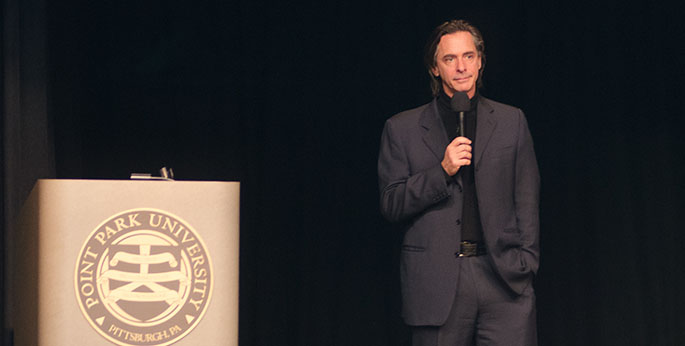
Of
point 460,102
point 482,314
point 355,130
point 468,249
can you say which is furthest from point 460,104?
point 355,130

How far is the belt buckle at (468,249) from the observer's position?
7.07ft

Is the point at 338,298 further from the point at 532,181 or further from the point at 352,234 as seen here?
the point at 532,181

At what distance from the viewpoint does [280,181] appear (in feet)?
10.7

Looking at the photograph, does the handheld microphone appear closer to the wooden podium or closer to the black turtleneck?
the black turtleneck

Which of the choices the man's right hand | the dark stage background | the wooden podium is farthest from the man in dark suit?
the dark stage background

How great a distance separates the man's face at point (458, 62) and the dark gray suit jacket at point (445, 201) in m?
0.08

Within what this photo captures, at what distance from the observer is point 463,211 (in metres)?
2.20

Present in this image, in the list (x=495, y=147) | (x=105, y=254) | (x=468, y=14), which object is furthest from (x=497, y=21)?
(x=105, y=254)

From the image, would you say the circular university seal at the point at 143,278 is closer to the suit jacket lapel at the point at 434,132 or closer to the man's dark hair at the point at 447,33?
the suit jacket lapel at the point at 434,132

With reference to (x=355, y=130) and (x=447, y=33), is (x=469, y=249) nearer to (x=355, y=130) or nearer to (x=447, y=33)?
(x=447, y=33)

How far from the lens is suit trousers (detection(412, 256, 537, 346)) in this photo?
212 centimetres

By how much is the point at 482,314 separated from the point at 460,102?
607 mm

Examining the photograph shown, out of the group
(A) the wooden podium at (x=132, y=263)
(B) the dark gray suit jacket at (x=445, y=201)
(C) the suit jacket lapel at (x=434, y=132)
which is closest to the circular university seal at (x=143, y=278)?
(A) the wooden podium at (x=132, y=263)

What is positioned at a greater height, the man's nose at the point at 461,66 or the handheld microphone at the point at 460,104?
the man's nose at the point at 461,66
